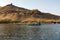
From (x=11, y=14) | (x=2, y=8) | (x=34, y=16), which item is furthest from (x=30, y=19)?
(x=2, y=8)

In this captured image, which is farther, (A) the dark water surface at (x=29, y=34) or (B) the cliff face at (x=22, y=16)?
(B) the cliff face at (x=22, y=16)

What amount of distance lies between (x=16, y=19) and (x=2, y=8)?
27774 mm

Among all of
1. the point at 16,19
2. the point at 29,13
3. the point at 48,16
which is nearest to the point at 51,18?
the point at 48,16

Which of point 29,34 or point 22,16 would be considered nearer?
point 29,34

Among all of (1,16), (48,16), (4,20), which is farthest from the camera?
(48,16)

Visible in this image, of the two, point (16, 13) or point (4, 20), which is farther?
point (16, 13)

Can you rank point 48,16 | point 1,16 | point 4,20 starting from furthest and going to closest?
point 48,16, point 1,16, point 4,20

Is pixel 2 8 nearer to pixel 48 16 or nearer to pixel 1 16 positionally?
pixel 1 16

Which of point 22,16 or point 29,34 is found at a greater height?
point 29,34

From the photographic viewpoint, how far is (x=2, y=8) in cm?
14912

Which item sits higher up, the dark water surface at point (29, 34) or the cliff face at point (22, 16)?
the dark water surface at point (29, 34)

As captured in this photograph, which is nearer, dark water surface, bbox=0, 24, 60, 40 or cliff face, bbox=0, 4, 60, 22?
dark water surface, bbox=0, 24, 60, 40

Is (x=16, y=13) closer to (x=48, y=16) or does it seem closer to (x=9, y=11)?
(x=9, y=11)

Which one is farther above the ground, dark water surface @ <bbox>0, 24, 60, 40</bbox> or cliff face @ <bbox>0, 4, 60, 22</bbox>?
dark water surface @ <bbox>0, 24, 60, 40</bbox>
